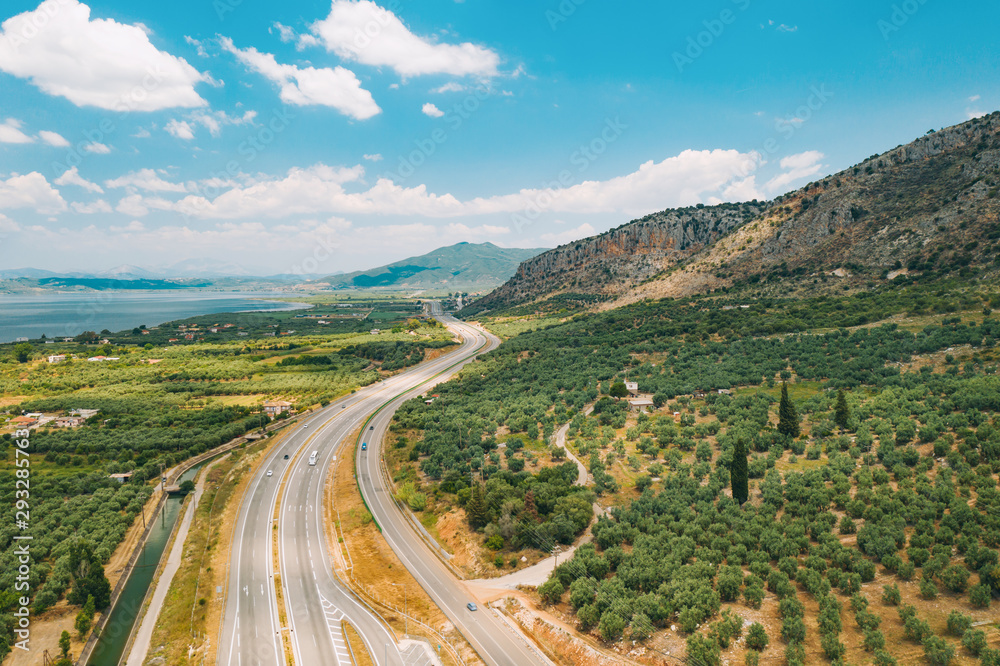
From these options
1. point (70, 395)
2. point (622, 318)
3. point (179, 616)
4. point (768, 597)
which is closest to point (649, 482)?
point (768, 597)

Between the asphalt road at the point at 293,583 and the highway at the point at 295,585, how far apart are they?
7 centimetres

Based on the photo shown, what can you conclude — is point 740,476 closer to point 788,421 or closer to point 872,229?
point 788,421

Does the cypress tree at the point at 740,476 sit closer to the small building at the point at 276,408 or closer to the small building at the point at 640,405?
the small building at the point at 640,405

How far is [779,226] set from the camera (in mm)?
136000

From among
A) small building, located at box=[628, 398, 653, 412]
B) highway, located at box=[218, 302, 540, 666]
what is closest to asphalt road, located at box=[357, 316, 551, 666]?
highway, located at box=[218, 302, 540, 666]

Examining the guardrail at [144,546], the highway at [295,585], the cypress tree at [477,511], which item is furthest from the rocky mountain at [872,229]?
the guardrail at [144,546]

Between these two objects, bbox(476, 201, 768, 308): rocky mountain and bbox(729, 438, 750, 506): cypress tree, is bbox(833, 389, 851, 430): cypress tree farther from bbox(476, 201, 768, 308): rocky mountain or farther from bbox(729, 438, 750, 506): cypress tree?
bbox(476, 201, 768, 308): rocky mountain

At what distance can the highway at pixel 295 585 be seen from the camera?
30609 millimetres

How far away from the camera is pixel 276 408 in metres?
82.0

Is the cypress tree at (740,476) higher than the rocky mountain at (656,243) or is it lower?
lower

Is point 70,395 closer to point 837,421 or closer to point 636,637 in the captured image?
point 636,637

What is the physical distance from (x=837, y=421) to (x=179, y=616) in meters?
63.4

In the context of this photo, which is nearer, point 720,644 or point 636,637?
point 720,644

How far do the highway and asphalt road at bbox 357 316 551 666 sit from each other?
0.62 ft
